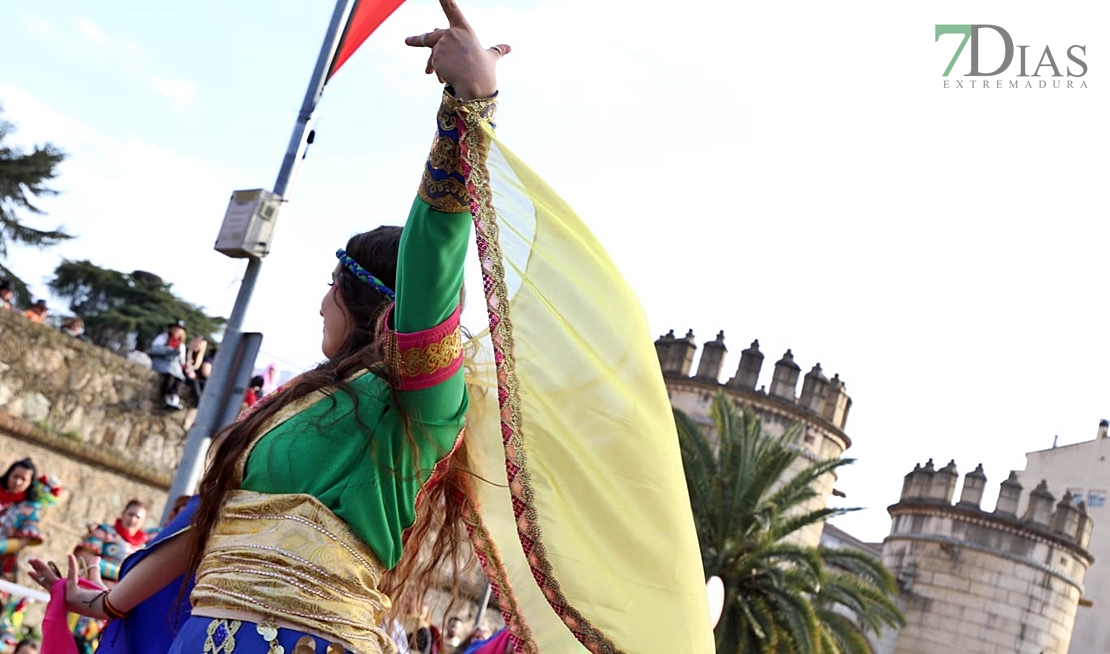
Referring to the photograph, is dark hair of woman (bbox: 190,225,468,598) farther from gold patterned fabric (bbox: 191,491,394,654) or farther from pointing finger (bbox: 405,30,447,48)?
pointing finger (bbox: 405,30,447,48)

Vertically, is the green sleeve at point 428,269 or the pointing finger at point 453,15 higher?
the pointing finger at point 453,15

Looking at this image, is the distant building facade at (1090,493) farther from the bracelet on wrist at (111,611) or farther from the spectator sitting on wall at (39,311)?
the bracelet on wrist at (111,611)

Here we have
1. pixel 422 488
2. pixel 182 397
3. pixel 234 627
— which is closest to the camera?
pixel 234 627

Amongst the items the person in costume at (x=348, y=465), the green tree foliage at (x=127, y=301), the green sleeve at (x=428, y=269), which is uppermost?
the green tree foliage at (x=127, y=301)

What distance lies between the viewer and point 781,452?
2073 cm

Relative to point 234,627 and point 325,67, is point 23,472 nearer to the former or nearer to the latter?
point 325,67

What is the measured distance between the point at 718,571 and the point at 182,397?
933 cm

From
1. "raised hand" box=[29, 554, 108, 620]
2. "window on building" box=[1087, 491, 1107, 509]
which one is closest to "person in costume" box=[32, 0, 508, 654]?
"raised hand" box=[29, 554, 108, 620]

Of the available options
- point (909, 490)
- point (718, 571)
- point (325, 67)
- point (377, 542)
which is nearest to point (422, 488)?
point (377, 542)

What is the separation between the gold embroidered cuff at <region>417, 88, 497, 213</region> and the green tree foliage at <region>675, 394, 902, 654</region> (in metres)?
17.3

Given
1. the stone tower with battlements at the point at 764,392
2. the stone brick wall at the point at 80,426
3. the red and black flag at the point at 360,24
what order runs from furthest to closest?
the stone tower with battlements at the point at 764,392 < the stone brick wall at the point at 80,426 < the red and black flag at the point at 360,24

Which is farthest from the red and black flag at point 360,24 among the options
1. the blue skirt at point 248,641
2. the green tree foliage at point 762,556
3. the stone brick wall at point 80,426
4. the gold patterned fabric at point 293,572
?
the green tree foliage at point 762,556

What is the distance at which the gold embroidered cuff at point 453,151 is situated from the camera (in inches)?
90.7

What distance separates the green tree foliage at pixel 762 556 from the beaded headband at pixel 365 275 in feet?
56.0
